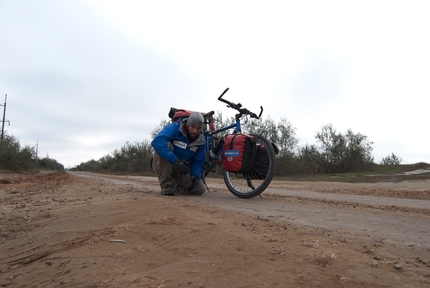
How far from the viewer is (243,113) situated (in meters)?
5.71

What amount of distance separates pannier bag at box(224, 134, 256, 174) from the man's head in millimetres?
589

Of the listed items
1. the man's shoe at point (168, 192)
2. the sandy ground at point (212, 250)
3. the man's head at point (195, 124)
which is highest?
the man's head at point (195, 124)

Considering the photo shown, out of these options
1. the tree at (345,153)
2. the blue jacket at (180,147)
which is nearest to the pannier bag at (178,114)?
the blue jacket at (180,147)

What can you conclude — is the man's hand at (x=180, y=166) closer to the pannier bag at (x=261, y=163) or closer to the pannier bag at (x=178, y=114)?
the pannier bag at (x=178, y=114)

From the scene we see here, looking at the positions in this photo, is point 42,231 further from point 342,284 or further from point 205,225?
point 342,284

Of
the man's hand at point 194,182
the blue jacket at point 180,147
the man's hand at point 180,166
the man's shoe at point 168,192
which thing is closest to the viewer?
the man's hand at point 180,166

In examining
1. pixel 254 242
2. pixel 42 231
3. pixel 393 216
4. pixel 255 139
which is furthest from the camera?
pixel 255 139

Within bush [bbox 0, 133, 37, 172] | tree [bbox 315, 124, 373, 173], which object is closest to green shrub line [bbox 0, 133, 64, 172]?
bush [bbox 0, 133, 37, 172]

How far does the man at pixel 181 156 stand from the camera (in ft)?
17.0

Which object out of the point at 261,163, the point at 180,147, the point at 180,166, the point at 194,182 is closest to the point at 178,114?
the point at 180,147

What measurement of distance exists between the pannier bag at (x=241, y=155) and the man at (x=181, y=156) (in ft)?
1.88

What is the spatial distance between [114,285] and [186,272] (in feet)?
1.26

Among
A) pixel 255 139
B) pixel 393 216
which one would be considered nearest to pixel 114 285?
pixel 393 216

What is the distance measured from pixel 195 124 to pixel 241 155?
850 mm
